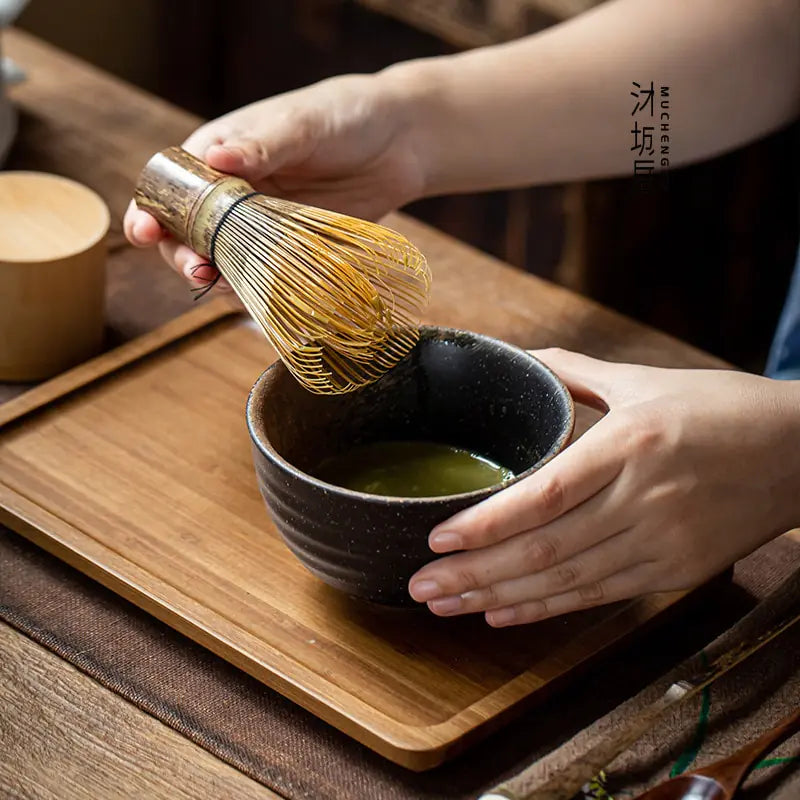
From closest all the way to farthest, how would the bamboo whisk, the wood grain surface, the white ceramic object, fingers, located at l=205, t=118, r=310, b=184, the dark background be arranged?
the wood grain surface < the bamboo whisk < fingers, located at l=205, t=118, r=310, b=184 < the white ceramic object < the dark background

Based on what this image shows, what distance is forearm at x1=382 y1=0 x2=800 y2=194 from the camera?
3.09 feet

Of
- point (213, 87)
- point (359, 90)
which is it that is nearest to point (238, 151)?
point (359, 90)

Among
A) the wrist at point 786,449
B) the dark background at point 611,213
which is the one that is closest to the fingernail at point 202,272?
the wrist at point 786,449

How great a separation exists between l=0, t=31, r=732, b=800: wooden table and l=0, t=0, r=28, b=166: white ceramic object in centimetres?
2

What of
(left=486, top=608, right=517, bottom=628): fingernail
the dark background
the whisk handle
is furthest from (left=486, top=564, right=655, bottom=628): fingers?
the dark background

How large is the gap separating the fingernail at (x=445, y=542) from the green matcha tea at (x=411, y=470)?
0.10 metres

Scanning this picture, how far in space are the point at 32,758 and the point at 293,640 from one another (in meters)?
0.14

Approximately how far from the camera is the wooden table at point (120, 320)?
1.92ft

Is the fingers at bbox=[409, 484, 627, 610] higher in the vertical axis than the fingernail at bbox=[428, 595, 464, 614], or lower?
higher

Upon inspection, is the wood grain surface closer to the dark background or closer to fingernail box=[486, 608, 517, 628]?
fingernail box=[486, 608, 517, 628]

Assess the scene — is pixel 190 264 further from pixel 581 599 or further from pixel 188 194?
pixel 581 599

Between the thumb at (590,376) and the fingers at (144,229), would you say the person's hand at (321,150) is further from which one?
the thumb at (590,376)

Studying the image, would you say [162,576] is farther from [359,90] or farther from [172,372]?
[359,90]

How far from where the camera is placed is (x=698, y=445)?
0.62 meters
